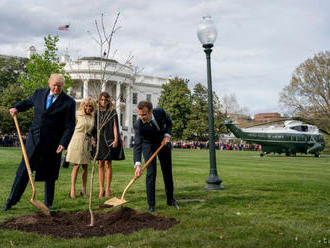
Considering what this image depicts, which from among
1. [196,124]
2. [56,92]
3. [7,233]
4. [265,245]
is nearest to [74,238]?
[7,233]

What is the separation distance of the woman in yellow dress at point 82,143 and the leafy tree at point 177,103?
61308 millimetres

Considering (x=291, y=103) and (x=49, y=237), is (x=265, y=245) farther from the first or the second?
(x=291, y=103)

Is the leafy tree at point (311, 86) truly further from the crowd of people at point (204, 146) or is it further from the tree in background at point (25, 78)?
the tree in background at point (25, 78)

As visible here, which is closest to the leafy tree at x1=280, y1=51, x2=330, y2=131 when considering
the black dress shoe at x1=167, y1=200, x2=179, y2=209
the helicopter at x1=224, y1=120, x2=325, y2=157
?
the helicopter at x1=224, y1=120, x2=325, y2=157

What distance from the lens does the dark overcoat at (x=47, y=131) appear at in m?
5.78

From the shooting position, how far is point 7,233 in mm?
4238

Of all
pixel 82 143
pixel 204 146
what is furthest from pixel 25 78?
pixel 204 146

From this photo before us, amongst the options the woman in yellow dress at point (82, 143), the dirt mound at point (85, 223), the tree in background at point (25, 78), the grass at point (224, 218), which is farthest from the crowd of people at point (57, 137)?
the tree in background at point (25, 78)

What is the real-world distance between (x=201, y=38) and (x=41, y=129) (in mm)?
5044

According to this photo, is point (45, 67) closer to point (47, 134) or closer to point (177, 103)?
point (47, 134)

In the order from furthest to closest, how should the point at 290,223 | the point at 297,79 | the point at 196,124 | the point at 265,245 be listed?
the point at 196,124 < the point at 297,79 < the point at 290,223 < the point at 265,245

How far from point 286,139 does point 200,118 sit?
111 ft

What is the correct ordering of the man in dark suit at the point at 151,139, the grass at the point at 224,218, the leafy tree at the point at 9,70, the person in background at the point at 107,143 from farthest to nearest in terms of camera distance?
the leafy tree at the point at 9,70
the person in background at the point at 107,143
the man in dark suit at the point at 151,139
the grass at the point at 224,218

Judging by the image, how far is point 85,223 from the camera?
195 inches
